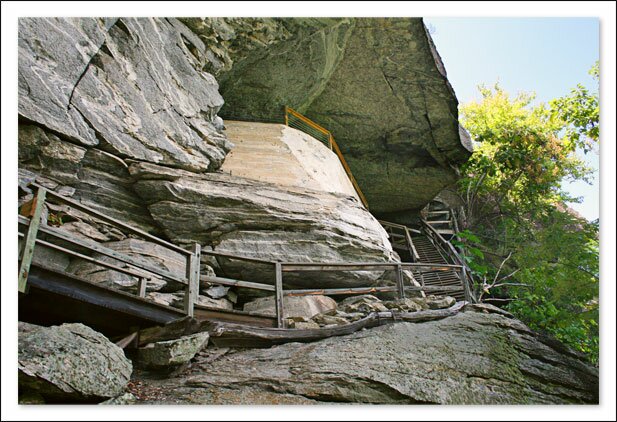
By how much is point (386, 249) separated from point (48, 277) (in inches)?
213

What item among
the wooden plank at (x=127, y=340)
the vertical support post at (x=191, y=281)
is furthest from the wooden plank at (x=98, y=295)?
the wooden plank at (x=127, y=340)

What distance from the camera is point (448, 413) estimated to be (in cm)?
365

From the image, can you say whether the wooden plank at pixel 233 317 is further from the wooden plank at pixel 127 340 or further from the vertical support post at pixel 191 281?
the wooden plank at pixel 127 340

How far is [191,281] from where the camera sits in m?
4.49

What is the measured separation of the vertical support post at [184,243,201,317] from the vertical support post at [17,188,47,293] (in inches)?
56.1

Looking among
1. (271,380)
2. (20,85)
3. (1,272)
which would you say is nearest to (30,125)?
(20,85)

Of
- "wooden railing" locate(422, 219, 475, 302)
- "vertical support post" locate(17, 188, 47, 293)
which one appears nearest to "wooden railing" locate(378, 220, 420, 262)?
"wooden railing" locate(422, 219, 475, 302)

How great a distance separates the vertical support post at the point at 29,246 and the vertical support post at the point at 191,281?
4.67 ft

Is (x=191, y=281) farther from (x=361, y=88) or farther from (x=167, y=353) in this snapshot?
(x=361, y=88)

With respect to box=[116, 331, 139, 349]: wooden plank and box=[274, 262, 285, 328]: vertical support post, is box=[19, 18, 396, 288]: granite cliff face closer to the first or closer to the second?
box=[274, 262, 285, 328]: vertical support post

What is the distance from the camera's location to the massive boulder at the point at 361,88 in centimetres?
833

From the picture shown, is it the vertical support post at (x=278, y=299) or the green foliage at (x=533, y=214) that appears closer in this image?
the green foliage at (x=533, y=214)

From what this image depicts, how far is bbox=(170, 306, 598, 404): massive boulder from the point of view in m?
3.83

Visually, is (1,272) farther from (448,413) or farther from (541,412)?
(541,412)
